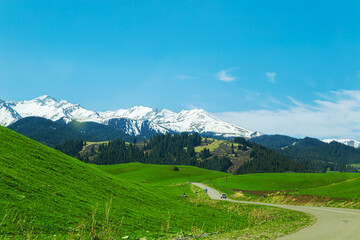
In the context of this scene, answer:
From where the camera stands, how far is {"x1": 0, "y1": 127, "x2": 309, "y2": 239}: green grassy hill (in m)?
19.5

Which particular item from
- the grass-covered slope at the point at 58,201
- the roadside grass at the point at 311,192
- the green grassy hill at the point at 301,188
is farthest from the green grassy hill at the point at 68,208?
the green grassy hill at the point at 301,188

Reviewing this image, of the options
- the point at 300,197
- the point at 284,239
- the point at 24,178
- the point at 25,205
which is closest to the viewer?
the point at 284,239

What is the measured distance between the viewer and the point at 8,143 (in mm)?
Result: 40219

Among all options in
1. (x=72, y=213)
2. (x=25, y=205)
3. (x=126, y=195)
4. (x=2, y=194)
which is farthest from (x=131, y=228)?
(x=126, y=195)

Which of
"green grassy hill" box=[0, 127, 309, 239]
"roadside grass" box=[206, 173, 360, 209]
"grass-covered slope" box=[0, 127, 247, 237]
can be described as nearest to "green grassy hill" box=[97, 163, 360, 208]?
"roadside grass" box=[206, 173, 360, 209]

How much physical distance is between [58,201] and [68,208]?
65.2 inches

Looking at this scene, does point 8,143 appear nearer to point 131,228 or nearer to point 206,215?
point 131,228

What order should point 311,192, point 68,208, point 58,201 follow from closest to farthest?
point 68,208, point 58,201, point 311,192

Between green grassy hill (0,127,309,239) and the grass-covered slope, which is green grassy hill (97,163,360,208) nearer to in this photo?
green grassy hill (0,127,309,239)

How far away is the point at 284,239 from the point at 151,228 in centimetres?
A: 1227

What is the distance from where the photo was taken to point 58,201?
26.2 meters

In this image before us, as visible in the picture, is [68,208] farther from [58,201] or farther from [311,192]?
[311,192]

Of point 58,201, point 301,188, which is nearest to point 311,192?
point 301,188

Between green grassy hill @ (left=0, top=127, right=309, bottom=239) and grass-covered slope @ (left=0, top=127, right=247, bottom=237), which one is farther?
grass-covered slope @ (left=0, top=127, right=247, bottom=237)
